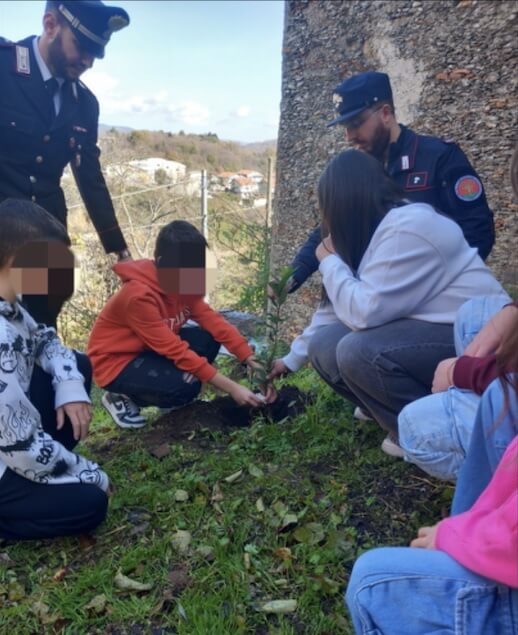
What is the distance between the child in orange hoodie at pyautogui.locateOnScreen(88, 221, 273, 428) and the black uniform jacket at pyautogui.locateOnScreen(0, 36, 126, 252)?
0.64 m

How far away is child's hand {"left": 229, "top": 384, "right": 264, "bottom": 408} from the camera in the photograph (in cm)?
301

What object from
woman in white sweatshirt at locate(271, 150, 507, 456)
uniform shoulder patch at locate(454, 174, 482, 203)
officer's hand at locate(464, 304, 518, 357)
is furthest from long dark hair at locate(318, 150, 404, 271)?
uniform shoulder patch at locate(454, 174, 482, 203)

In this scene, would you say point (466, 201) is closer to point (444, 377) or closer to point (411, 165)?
point (411, 165)

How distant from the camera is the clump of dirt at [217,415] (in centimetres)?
308

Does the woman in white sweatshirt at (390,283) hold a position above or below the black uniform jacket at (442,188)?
below

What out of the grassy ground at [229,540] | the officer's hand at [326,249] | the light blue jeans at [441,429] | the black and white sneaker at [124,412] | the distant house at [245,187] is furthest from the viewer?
the distant house at [245,187]

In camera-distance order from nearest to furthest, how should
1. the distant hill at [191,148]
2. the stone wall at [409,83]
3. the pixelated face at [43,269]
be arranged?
the pixelated face at [43,269] < the stone wall at [409,83] < the distant hill at [191,148]

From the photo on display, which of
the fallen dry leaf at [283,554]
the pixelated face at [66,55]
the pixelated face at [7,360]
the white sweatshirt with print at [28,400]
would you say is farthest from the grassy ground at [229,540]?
the pixelated face at [66,55]

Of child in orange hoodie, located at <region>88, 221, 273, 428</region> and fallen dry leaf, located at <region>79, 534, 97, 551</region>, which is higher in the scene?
child in orange hoodie, located at <region>88, 221, 273, 428</region>

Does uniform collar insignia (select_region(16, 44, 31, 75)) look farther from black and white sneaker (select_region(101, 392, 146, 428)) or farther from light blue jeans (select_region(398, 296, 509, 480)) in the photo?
light blue jeans (select_region(398, 296, 509, 480))

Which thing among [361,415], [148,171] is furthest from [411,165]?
[148,171]

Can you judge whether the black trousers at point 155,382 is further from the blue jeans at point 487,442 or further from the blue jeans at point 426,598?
the blue jeans at point 426,598

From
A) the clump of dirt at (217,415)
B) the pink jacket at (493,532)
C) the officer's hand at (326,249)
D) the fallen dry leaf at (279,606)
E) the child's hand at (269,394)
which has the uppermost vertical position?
the officer's hand at (326,249)

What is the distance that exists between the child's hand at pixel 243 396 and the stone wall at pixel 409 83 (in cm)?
343
